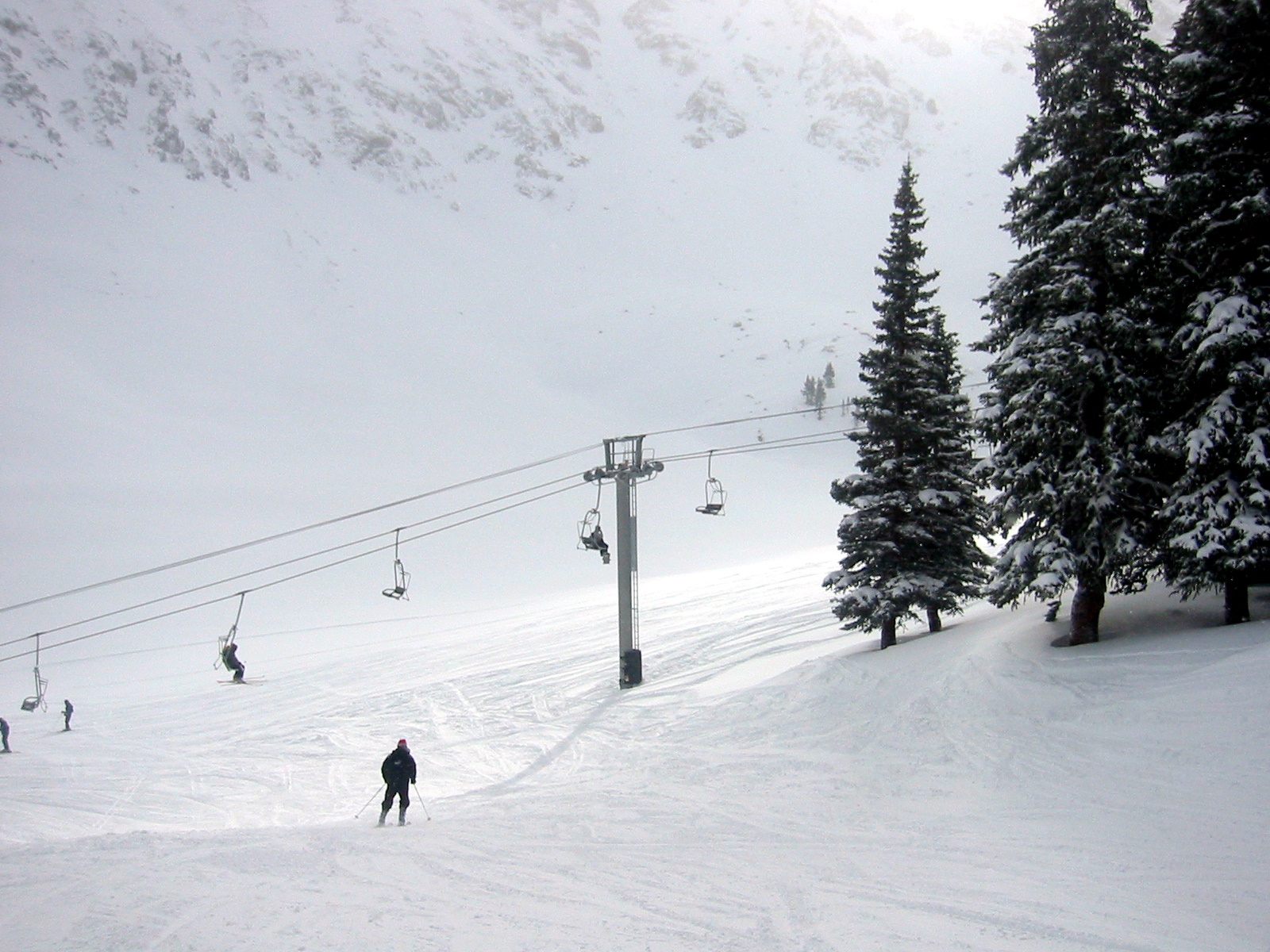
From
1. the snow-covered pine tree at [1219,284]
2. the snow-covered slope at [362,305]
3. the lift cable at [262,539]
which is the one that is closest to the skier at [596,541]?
the lift cable at [262,539]

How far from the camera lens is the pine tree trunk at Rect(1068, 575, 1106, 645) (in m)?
16.8

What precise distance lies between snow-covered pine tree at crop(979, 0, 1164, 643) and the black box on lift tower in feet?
37.2

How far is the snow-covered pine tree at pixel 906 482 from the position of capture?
67.3ft

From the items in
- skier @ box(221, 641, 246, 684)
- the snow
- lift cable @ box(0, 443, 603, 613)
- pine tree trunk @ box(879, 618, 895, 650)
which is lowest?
the snow

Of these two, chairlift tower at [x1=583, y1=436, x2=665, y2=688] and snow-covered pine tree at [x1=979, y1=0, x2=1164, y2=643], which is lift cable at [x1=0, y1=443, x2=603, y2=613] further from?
snow-covered pine tree at [x1=979, y1=0, x2=1164, y2=643]

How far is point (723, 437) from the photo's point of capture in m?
78.6

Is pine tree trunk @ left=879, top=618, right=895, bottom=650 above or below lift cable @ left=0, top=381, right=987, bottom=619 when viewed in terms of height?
below

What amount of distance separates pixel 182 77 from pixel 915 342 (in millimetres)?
197184

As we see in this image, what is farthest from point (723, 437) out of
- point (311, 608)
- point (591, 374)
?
point (311, 608)

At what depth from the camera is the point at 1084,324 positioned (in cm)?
1503

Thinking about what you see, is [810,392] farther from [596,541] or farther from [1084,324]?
[1084,324]

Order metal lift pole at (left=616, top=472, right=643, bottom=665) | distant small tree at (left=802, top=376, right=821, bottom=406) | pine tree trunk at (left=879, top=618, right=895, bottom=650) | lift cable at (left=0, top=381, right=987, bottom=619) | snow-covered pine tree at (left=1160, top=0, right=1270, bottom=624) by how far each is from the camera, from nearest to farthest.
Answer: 1. snow-covered pine tree at (left=1160, top=0, right=1270, bottom=624)
2. pine tree trunk at (left=879, top=618, right=895, bottom=650)
3. metal lift pole at (left=616, top=472, right=643, bottom=665)
4. lift cable at (left=0, top=381, right=987, bottom=619)
5. distant small tree at (left=802, top=376, right=821, bottom=406)

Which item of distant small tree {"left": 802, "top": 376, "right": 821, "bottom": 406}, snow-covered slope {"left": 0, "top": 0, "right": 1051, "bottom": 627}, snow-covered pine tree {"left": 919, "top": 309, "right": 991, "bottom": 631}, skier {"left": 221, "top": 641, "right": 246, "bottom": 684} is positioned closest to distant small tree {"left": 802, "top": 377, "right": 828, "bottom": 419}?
distant small tree {"left": 802, "top": 376, "right": 821, "bottom": 406}

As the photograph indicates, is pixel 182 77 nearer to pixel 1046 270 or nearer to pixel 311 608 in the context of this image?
pixel 311 608
